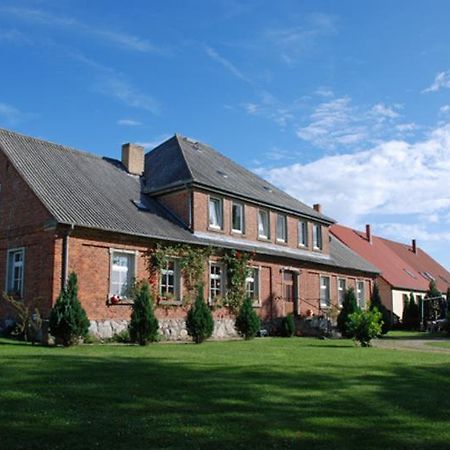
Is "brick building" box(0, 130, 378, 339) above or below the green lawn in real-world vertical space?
above

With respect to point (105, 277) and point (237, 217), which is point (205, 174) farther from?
point (105, 277)

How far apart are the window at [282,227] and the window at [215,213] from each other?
15.0 ft

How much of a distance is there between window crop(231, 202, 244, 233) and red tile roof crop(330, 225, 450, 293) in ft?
58.1

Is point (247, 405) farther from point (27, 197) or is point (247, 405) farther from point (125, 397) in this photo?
point (27, 197)

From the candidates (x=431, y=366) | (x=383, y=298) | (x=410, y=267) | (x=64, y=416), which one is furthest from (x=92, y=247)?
(x=410, y=267)

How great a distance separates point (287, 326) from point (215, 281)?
4.58 m

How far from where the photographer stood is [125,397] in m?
8.84

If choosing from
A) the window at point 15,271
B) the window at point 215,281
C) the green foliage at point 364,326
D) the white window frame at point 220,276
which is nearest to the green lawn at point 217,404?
the green foliage at point 364,326

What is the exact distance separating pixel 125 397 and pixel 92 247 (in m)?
12.5

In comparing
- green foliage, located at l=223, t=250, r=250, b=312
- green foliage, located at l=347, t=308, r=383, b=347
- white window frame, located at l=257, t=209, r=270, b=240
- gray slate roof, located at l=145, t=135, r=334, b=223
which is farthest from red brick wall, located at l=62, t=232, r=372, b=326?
green foliage, located at l=347, t=308, r=383, b=347

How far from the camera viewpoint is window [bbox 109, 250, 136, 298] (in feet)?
71.2

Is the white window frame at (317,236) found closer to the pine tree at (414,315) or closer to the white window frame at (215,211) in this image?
the white window frame at (215,211)

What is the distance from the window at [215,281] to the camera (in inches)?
1001

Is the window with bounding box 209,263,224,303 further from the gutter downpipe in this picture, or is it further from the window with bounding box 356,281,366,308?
the window with bounding box 356,281,366,308
